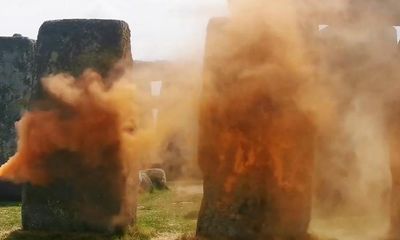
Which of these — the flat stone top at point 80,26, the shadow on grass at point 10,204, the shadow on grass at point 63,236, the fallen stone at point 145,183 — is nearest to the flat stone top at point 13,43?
the shadow on grass at point 10,204

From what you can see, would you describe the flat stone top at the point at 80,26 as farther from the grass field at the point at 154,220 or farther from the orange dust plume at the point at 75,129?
the grass field at the point at 154,220

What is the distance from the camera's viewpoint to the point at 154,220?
43.1 ft

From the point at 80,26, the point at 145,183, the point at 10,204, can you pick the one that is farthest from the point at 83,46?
the point at 145,183

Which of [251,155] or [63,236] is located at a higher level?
[251,155]

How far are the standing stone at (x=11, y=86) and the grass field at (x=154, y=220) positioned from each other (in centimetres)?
237

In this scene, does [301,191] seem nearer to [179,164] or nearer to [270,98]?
[270,98]

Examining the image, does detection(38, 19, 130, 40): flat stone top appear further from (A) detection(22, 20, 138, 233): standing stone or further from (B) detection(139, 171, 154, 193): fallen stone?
(B) detection(139, 171, 154, 193): fallen stone

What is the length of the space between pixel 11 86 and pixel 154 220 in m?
6.95

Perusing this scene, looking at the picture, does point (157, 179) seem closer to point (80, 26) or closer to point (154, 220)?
point (154, 220)

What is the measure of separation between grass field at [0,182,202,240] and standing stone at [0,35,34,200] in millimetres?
2369

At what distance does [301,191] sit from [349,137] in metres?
7.64

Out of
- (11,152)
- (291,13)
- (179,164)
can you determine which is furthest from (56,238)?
(179,164)

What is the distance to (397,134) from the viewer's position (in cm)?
1098

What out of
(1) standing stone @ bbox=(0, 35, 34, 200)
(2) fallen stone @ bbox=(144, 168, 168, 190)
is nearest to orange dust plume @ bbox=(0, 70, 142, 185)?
(1) standing stone @ bbox=(0, 35, 34, 200)
